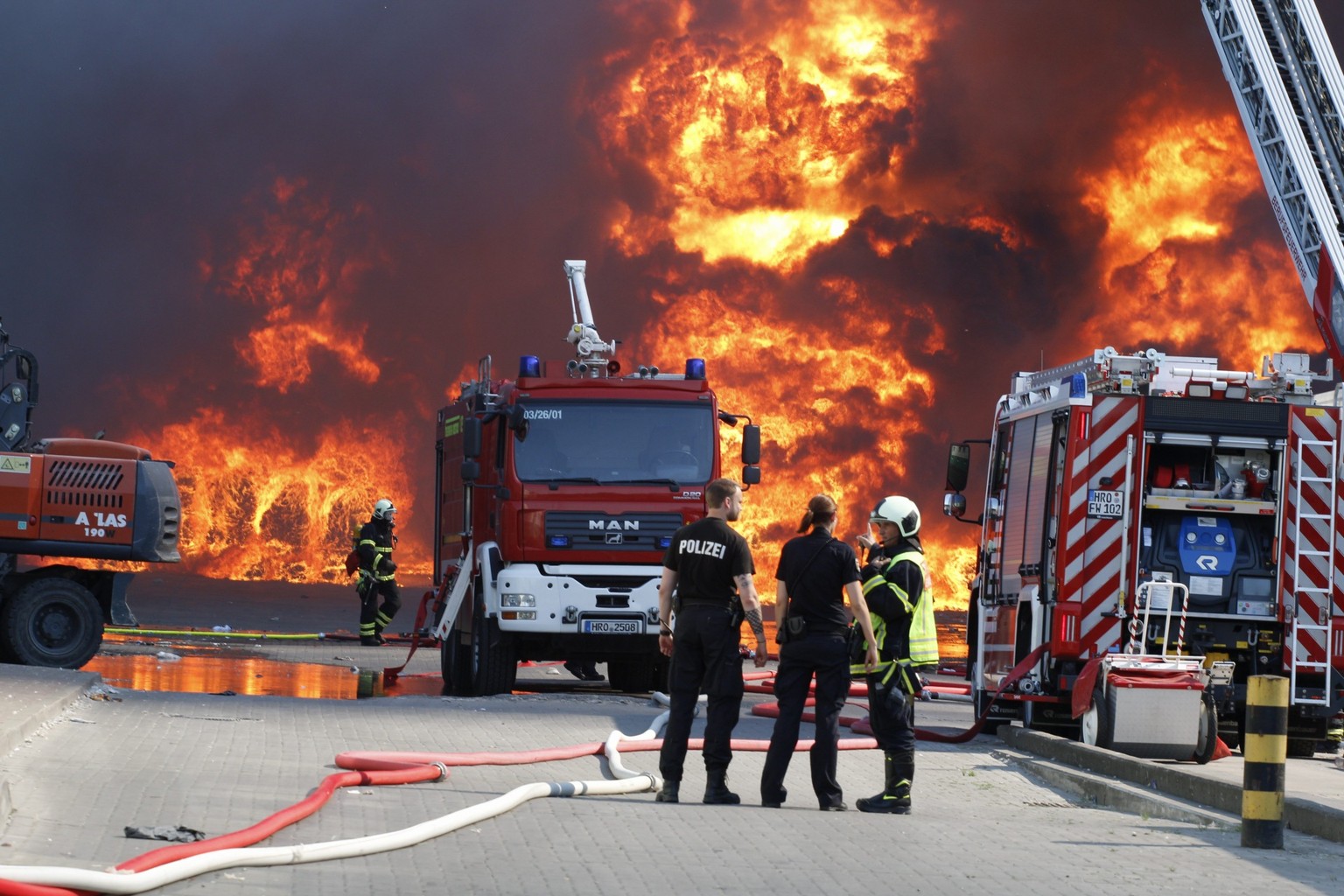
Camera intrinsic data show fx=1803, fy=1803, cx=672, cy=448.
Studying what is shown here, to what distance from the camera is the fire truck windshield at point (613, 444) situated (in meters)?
16.8

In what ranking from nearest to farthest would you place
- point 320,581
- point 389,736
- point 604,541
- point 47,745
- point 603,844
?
point 603,844 < point 47,745 < point 389,736 < point 604,541 < point 320,581

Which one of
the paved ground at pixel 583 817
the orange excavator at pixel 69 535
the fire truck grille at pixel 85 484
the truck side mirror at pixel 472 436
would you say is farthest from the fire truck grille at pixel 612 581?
the fire truck grille at pixel 85 484

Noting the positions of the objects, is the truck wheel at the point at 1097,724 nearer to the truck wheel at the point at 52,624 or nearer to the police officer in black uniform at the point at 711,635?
the police officer in black uniform at the point at 711,635

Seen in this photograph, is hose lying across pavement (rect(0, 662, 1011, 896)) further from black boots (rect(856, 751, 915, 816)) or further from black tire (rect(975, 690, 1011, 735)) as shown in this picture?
black tire (rect(975, 690, 1011, 735))

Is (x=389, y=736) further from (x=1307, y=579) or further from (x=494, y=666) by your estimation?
(x=1307, y=579)

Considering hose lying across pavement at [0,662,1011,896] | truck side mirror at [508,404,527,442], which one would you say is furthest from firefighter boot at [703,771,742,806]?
truck side mirror at [508,404,527,442]

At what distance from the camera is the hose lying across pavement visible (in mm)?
5801

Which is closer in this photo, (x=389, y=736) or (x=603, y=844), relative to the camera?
(x=603, y=844)

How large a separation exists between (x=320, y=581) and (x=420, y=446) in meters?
7.38

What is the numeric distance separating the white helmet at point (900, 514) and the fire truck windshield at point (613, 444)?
6.85m

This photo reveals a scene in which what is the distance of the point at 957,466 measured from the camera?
16.0 meters

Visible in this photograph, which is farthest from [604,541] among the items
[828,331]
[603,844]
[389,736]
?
[828,331]

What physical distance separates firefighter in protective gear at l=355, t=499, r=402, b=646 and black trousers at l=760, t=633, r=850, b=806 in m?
15.0

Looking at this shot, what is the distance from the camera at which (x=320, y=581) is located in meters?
51.7
